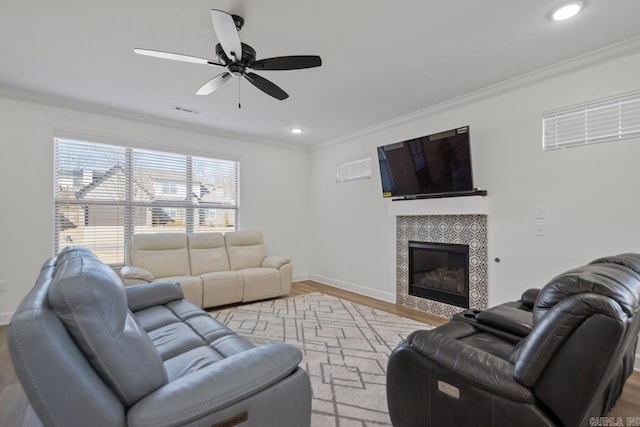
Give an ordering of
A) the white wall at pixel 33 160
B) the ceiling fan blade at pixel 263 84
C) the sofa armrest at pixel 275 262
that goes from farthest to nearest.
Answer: the sofa armrest at pixel 275 262
the white wall at pixel 33 160
the ceiling fan blade at pixel 263 84

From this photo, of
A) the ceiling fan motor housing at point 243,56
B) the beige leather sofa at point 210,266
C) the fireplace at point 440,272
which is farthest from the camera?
the beige leather sofa at point 210,266

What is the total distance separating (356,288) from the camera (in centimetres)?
489

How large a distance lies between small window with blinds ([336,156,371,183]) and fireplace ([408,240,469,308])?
1347mm

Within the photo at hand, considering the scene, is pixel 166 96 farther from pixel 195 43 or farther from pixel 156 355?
pixel 156 355

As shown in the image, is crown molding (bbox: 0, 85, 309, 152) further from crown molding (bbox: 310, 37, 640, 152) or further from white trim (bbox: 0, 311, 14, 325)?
white trim (bbox: 0, 311, 14, 325)

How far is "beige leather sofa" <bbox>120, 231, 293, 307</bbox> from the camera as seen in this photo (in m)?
3.81

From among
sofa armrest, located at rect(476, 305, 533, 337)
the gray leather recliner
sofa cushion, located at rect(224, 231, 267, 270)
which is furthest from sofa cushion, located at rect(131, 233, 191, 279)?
sofa armrest, located at rect(476, 305, 533, 337)

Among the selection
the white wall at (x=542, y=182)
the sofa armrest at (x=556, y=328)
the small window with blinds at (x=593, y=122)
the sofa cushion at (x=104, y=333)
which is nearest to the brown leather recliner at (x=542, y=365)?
the sofa armrest at (x=556, y=328)

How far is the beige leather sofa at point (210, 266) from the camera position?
12.5 feet

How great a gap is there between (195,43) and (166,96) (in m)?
1.33

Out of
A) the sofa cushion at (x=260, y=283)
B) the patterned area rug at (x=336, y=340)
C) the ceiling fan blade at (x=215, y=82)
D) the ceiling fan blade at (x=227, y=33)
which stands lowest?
the patterned area rug at (x=336, y=340)

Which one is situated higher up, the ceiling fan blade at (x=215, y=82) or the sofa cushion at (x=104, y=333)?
the ceiling fan blade at (x=215, y=82)

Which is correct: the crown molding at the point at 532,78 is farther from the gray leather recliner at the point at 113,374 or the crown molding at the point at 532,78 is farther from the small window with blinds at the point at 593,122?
the gray leather recliner at the point at 113,374

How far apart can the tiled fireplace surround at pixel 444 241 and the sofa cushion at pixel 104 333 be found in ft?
10.8
